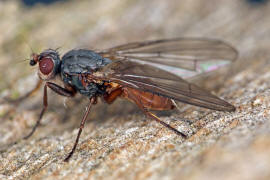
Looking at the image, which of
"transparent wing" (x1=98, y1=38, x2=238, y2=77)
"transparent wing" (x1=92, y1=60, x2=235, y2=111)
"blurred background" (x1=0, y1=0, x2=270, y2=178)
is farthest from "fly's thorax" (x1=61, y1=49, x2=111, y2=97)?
"transparent wing" (x1=98, y1=38, x2=238, y2=77)

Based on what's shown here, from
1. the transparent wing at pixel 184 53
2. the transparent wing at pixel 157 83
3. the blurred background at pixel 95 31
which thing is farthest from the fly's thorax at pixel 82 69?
the transparent wing at pixel 184 53

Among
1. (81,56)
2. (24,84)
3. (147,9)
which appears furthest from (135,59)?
(147,9)

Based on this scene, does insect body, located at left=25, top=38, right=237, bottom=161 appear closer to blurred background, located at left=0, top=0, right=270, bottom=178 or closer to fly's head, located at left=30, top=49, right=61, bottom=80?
fly's head, located at left=30, top=49, right=61, bottom=80

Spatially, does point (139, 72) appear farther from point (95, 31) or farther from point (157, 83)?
point (95, 31)

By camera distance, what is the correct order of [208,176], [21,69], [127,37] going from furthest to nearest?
[127,37] < [21,69] < [208,176]

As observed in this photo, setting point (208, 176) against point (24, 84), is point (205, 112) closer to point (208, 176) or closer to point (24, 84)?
point (208, 176)
